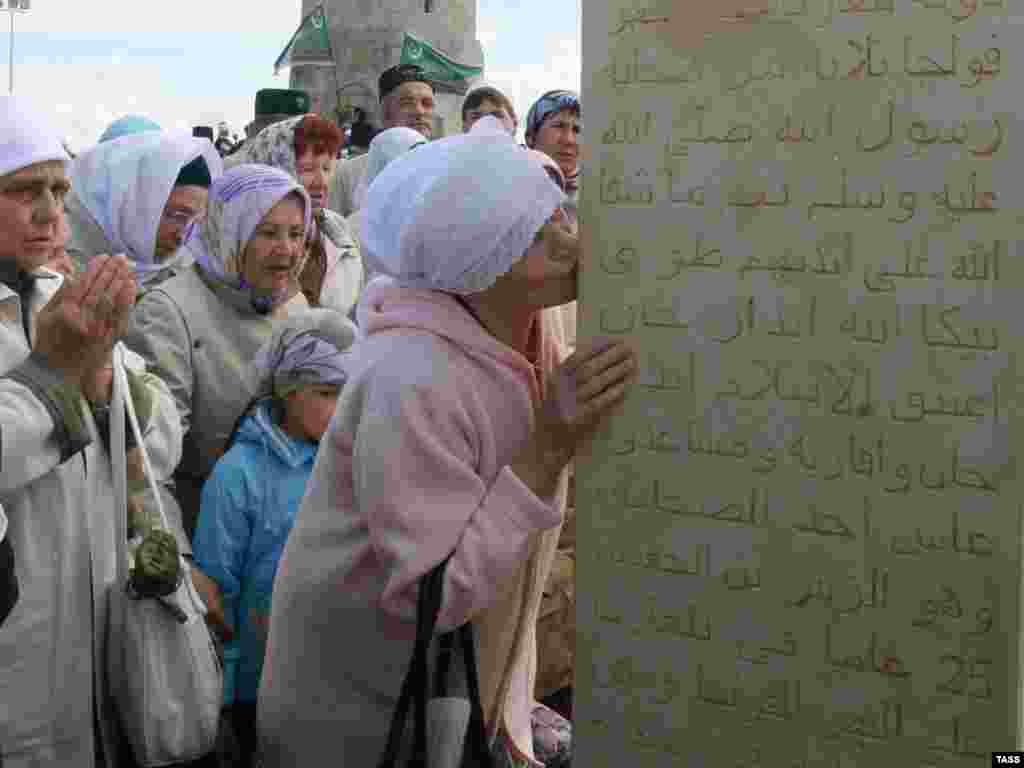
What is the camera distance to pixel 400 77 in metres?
7.78

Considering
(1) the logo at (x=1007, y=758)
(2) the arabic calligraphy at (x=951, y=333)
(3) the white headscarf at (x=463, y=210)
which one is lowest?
(1) the logo at (x=1007, y=758)

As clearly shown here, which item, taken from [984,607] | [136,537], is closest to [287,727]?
[136,537]

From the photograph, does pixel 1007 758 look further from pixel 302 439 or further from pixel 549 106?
pixel 549 106

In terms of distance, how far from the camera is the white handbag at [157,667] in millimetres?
3010

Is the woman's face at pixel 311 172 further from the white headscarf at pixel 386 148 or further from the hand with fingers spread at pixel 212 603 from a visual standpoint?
the hand with fingers spread at pixel 212 603

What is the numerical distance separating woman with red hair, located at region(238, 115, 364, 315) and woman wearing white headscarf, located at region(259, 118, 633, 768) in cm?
229

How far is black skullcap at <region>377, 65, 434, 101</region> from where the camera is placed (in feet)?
25.3

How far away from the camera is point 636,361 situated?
7.93 feet

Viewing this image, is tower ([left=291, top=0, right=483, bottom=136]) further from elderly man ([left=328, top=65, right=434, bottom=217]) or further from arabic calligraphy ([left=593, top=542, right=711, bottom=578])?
arabic calligraphy ([left=593, top=542, right=711, bottom=578])

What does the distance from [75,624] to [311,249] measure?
2229 mm

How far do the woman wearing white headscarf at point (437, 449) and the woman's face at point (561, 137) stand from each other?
3.29 metres

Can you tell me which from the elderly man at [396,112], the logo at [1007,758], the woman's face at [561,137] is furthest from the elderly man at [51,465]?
the elderly man at [396,112]

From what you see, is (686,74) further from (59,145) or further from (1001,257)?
(59,145)

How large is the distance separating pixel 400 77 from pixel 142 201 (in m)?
3.42
